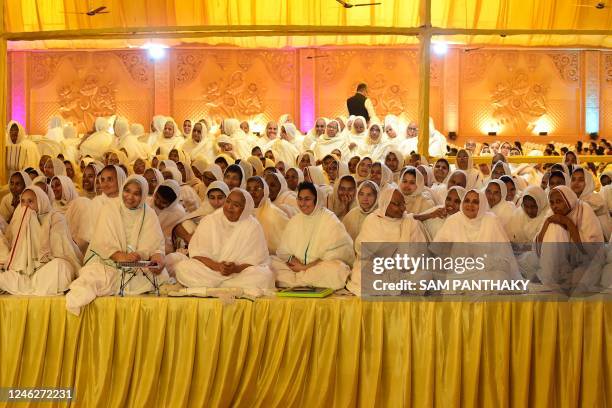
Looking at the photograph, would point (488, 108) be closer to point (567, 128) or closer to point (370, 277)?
point (567, 128)

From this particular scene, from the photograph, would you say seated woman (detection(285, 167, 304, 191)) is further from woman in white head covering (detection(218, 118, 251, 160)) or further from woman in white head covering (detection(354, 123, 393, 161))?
woman in white head covering (detection(218, 118, 251, 160))

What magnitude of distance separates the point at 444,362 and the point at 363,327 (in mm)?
489

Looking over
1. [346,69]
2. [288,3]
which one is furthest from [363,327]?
[346,69]

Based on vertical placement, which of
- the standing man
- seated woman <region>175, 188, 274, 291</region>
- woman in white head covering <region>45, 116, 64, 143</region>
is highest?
the standing man

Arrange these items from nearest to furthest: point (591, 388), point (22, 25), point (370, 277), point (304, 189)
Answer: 1. point (591, 388)
2. point (370, 277)
3. point (304, 189)
4. point (22, 25)

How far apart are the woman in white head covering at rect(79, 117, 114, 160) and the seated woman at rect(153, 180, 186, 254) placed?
5110 mm

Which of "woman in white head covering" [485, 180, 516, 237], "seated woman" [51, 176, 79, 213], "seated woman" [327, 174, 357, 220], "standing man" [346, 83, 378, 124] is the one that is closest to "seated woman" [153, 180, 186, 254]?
"seated woman" [51, 176, 79, 213]

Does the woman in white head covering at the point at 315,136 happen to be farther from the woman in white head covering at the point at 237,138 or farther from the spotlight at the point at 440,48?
the spotlight at the point at 440,48

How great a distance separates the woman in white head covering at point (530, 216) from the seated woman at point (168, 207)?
2.46 meters

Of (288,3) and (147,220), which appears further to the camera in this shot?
(288,3)

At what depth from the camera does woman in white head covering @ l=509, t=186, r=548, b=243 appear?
240 inches

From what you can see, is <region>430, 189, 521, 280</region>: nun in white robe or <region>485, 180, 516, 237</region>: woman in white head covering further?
<region>485, 180, 516, 237</region>: woman in white head covering

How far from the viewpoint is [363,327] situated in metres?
4.88

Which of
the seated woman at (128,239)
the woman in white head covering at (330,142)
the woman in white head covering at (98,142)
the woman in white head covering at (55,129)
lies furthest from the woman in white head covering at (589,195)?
the woman in white head covering at (55,129)
